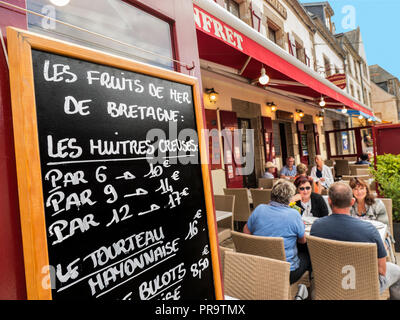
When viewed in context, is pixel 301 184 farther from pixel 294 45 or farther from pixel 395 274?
pixel 294 45

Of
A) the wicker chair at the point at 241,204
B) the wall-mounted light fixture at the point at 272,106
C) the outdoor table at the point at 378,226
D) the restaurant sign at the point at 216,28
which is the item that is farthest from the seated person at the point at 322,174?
the restaurant sign at the point at 216,28

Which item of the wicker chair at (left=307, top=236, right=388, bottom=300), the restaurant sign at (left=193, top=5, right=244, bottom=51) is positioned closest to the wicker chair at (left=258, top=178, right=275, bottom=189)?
the restaurant sign at (left=193, top=5, right=244, bottom=51)

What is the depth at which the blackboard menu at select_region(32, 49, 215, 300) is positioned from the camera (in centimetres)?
89

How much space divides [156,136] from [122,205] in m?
0.40

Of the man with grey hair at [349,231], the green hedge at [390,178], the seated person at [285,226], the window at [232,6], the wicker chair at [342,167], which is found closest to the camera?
the man with grey hair at [349,231]

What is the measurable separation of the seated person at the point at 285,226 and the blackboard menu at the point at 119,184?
1146 millimetres

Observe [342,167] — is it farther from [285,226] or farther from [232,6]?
[285,226]

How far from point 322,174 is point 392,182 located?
208 cm

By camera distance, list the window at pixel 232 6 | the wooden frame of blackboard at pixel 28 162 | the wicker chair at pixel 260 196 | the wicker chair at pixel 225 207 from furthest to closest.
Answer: the window at pixel 232 6
the wicker chair at pixel 260 196
the wicker chair at pixel 225 207
the wooden frame of blackboard at pixel 28 162

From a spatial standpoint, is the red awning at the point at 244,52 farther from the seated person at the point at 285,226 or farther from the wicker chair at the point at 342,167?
the wicker chair at the point at 342,167

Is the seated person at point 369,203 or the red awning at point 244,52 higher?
the red awning at point 244,52

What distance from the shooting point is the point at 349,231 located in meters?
2.10

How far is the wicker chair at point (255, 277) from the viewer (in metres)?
1.58

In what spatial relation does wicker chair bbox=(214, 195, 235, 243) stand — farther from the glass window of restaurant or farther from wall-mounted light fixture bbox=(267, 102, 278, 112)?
wall-mounted light fixture bbox=(267, 102, 278, 112)
